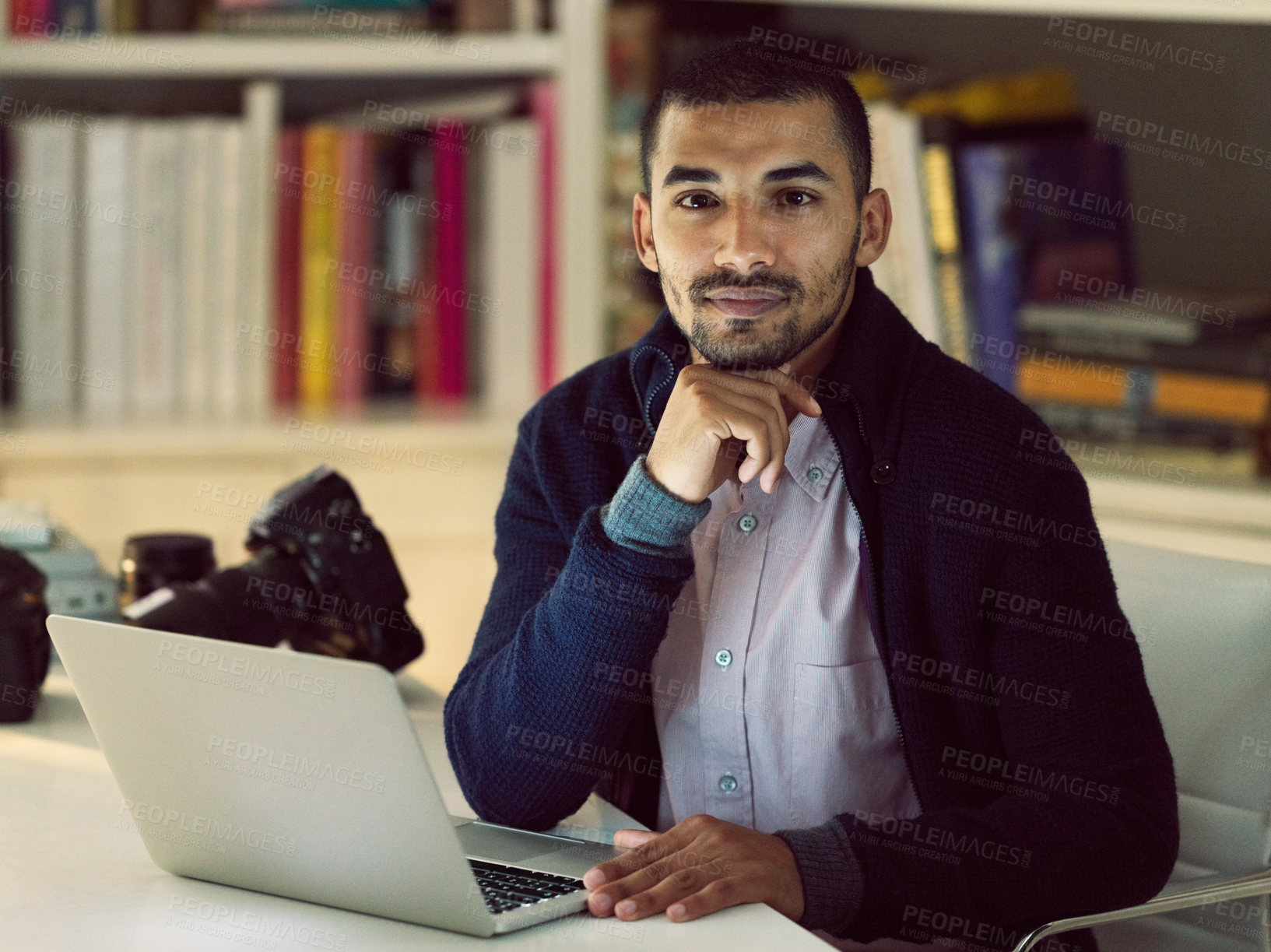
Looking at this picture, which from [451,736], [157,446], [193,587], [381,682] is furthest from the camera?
[157,446]

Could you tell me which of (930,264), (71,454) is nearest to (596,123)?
(930,264)

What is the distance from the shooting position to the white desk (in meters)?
0.84

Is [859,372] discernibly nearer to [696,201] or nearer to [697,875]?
[696,201]

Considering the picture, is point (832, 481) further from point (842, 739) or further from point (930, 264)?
point (930, 264)

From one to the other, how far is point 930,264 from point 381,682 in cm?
153

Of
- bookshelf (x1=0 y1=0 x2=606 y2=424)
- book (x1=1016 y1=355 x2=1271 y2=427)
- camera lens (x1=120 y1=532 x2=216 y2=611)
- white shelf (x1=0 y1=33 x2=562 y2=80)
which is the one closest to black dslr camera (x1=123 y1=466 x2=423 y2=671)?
camera lens (x1=120 y1=532 x2=216 y2=611)

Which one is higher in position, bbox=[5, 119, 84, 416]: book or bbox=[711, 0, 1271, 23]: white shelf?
bbox=[711, 0, 1271, 23]: white shelf

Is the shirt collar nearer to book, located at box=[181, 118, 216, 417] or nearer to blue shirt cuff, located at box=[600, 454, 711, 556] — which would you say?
blue shirt cuff, located at box=[600, 454, 711, 556]

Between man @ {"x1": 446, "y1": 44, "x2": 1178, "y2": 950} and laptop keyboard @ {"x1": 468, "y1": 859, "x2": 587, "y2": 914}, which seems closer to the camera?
laptop keyboard @ {"x1": 468, "y1": 859, "x2": 587, "y2": 914}

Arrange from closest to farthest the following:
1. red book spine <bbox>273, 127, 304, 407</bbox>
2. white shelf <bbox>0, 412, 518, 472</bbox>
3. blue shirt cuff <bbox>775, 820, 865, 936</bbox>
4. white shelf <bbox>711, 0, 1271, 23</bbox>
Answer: blue shirt cuff <bbox>775, 820, 865, 936</bbox>
white shelf <bbox>711, 0, 1271, 23</bbox>
white shelf <bbox>0, 412, 518, 472</bbox>
red book spine <bbox>273, 127, 304, 407</bbox>

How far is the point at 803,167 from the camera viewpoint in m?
1.16

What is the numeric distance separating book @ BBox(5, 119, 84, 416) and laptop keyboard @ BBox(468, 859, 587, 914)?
58.4 inches

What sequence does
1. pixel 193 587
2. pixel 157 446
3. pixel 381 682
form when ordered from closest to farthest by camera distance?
pixel 381 682
pixel 193 587
pixel 157 446

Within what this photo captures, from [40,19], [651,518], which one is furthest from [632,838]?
[40,19]
